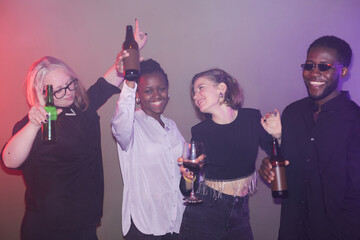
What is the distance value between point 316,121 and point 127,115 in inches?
61.1

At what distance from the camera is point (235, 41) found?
11.6 feet

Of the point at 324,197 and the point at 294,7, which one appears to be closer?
the point at 324,197

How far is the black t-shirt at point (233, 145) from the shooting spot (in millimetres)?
2582

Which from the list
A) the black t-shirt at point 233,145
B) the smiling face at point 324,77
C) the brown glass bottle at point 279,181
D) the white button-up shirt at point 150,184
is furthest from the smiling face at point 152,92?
the smiling face at point 324,77

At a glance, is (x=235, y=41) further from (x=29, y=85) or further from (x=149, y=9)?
(x=29, y=85)

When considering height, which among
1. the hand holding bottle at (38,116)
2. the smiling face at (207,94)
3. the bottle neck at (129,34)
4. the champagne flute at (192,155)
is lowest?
the champagne flute at (192,155)

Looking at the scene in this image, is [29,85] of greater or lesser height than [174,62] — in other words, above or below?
below

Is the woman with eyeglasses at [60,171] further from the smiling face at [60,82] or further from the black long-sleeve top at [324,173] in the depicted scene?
the black long-sleeve top at [324,173]

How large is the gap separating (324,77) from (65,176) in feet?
7.31

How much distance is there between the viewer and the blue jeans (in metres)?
2.38

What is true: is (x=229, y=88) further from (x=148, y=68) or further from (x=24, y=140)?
(x=24, y=140)

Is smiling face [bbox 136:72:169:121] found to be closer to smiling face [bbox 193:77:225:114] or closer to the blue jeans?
smiling face [bbox 193:77:225:114]

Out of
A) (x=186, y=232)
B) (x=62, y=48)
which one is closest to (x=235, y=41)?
(x=62, y=48)

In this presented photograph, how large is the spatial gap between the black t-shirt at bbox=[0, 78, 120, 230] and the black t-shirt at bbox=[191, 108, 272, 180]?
40.8 inches
